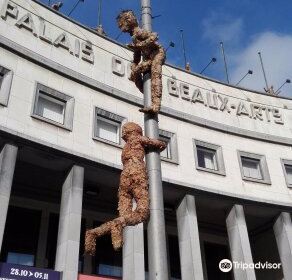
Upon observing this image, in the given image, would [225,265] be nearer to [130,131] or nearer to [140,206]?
[130,131]

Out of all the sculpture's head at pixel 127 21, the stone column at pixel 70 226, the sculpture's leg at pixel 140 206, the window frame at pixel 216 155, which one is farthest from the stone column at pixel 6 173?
the window frame at pixel 216 155

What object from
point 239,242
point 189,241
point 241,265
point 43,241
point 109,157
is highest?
point 109,157

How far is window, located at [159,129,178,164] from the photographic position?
2577 centimetres

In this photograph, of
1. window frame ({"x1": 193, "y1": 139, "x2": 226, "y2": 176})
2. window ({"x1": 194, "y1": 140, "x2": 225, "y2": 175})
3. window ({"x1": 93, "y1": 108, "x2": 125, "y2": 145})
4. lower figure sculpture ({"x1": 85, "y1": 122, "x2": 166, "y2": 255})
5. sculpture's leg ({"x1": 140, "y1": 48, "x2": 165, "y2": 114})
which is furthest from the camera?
window ({"x1": 194, "y1": 140, "x2": 225, "y2": 175})

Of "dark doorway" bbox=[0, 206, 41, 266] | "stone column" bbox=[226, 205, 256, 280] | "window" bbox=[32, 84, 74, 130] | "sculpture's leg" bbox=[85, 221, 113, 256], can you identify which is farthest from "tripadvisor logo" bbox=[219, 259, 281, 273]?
"sculpture's leg" bbox=[85, 221, 113, 256]

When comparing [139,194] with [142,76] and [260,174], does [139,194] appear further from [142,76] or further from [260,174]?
[260,174]

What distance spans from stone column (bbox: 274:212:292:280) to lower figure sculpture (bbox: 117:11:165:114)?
20271 millimetres

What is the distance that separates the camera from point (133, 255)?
20.6 metres

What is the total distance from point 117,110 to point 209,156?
23.1 feet

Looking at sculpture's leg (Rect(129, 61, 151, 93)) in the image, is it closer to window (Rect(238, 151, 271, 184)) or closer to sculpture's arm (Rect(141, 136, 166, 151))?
sculpture's arm (Rect(141, 136, 166, 151))

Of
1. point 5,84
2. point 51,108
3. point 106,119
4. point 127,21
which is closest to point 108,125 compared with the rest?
point 106,119

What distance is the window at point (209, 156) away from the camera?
89.9 feet

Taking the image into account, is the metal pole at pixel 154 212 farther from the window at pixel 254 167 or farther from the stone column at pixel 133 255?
the window at pixel 254 167

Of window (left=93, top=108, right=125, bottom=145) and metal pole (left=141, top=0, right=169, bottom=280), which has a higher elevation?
window (left=93, top=108, right=125, bottom=145)
